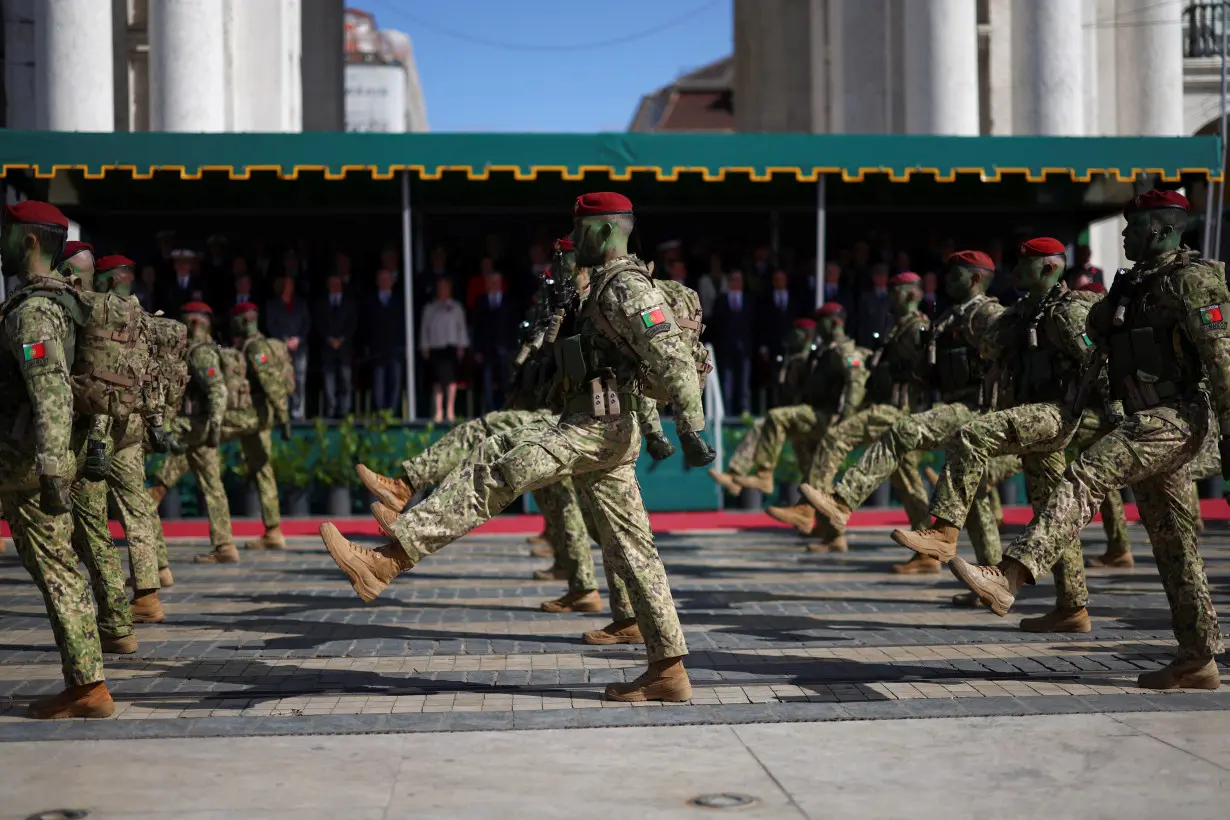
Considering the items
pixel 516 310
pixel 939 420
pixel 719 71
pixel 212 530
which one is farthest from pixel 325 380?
pixel 719 71

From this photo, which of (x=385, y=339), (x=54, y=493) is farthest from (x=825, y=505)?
(x=385, y=339)

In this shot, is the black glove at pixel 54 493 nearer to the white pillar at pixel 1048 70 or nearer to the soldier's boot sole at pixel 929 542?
the soldier's boot sole at pixel 929 542

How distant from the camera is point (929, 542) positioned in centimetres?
738

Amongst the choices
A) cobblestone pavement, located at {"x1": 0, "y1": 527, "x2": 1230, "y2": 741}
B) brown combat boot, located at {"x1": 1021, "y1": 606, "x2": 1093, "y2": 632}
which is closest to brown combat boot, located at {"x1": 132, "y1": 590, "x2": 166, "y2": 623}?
cobblestone pavement, located at {"x1": 0, "y1": 527, "x2": 1230, "y2": 741}

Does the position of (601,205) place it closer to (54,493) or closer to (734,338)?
(54,493)

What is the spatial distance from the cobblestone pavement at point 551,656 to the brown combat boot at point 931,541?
0.58 m

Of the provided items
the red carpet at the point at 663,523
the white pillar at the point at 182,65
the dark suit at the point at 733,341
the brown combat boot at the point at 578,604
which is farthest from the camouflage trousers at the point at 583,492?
the white pillar at the point at 182,65

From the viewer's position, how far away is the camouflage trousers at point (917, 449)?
9.86 meters

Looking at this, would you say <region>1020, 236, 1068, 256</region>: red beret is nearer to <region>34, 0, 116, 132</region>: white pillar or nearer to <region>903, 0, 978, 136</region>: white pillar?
<region>903, 0, 978, 136</region>: white pillar

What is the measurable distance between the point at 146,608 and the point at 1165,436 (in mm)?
6162

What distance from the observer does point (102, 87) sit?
23.8 meters

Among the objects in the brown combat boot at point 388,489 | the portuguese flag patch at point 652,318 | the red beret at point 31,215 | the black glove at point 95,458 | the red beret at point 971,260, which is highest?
the red beret at point 971,260

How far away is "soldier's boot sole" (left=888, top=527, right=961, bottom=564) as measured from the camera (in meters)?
7.21

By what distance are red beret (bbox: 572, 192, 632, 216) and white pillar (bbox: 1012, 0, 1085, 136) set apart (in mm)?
20790
